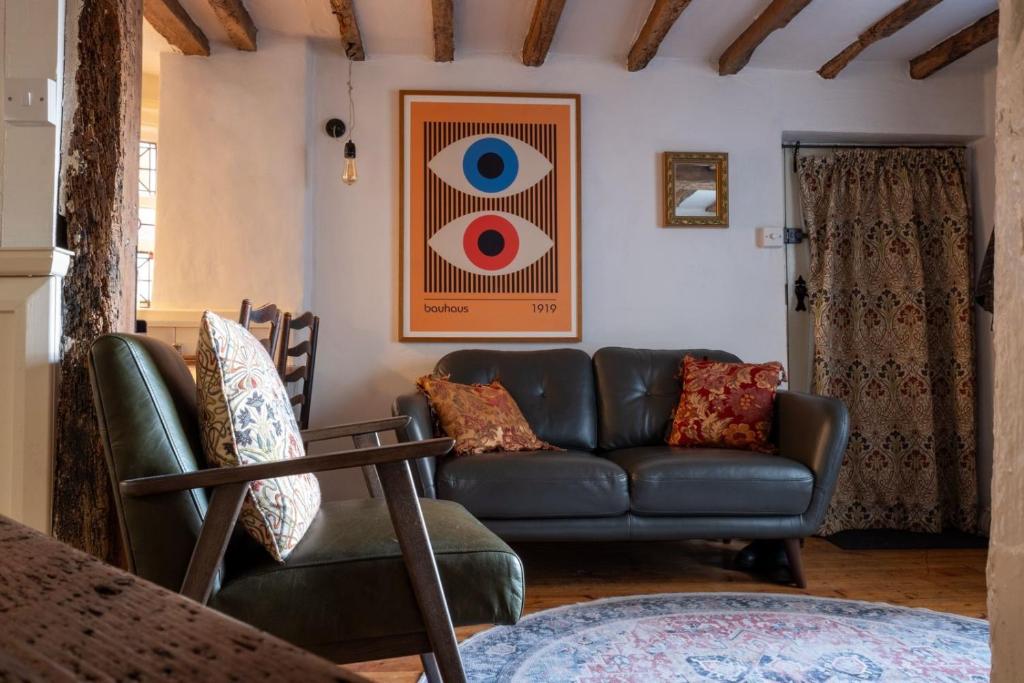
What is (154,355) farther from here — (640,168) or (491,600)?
(640,168)

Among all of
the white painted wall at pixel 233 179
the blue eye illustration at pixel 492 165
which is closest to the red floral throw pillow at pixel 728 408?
the blue eye illustration at pixel 492 165

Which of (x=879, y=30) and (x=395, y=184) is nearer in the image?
(x=879, y=30)

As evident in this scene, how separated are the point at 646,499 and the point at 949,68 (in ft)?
9.83

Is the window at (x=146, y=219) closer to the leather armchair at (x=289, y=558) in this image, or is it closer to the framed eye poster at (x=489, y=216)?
the framed eye poster at (x=489, y=216)

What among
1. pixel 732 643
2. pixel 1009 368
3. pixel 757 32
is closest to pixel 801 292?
pixel 757 32

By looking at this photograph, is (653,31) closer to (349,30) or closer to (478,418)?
(349,30)

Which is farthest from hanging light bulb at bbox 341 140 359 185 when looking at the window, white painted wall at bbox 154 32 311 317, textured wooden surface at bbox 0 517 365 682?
textured wooden surface at bbox 0 517 365 682

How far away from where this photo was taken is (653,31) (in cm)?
351

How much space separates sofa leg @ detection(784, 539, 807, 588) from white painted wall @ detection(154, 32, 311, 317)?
243cm

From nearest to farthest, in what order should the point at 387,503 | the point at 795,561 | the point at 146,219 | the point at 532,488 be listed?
the point at 387,503
the point at 532,488
the point at 795,561
the point at 146,219

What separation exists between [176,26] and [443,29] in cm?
117

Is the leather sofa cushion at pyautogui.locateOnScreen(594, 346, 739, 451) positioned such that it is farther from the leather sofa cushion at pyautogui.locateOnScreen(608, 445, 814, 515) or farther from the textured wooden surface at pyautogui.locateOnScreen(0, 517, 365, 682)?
the textured wooden surface at pyautogui.locateOnScreen(0, 517, 365, 682)

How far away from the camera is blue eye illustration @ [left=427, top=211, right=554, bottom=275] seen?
3889 mm

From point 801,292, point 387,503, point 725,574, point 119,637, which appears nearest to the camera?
point 119,637
